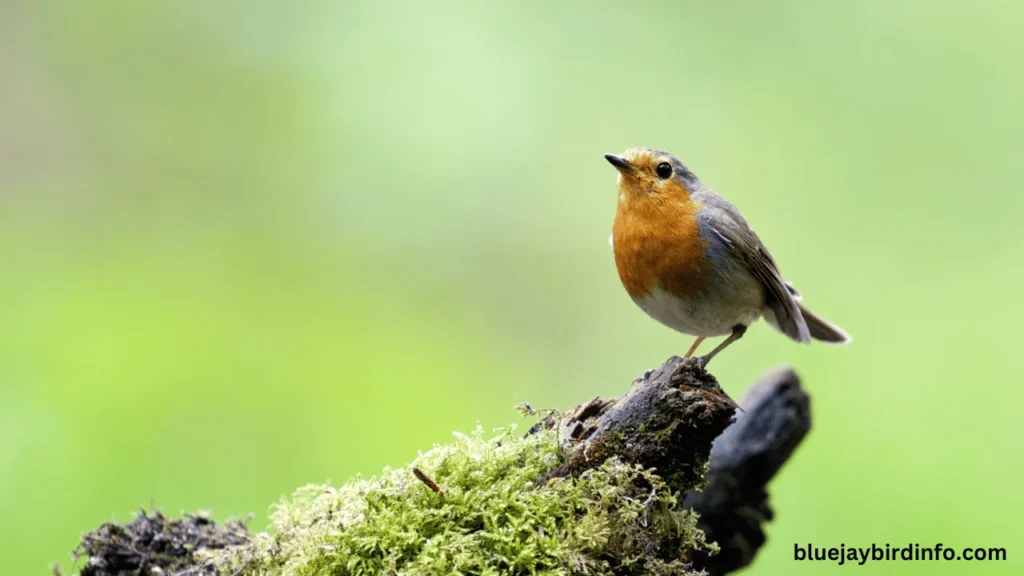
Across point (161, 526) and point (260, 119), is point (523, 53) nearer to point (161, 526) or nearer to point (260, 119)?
point (260, 119)

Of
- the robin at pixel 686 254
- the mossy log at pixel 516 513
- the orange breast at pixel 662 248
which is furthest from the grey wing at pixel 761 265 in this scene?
the mossy log at pixel 516 513

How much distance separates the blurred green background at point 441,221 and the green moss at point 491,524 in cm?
352

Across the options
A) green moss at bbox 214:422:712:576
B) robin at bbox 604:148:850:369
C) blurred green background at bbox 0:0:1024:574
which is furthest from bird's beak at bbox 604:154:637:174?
blurred green background at bbox 0:0:1024:574

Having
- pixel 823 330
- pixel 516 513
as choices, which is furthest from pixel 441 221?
pixel 516 513

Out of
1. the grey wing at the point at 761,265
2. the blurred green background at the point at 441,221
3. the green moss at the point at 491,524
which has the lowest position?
the green moss at the point at 491,524

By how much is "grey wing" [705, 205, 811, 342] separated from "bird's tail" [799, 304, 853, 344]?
554mm

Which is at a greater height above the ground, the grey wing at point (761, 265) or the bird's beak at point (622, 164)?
the bird's beak at point (622, 164)

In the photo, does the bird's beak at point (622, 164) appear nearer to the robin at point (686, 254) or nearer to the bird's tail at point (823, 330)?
the robin at point (686, 254)

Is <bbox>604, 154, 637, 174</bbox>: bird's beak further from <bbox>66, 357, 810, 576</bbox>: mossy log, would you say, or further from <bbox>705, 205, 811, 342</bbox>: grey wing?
<bbox>66, 357, 810, 576</bbox>: mossy log

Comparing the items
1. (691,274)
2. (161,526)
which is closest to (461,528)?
(161,526)

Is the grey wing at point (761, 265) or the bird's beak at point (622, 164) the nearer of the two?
the grey wing at point (761, 265)

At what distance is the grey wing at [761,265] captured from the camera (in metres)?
3.95

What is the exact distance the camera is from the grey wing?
3.95m

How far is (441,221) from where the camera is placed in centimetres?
827
